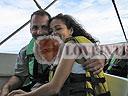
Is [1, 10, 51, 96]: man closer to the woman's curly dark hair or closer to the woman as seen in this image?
the woman's curly dark hair

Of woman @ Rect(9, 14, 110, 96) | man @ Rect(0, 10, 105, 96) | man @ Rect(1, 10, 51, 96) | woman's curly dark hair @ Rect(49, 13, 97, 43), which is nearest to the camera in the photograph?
woman @ Rect(9, 14, 110, 96)

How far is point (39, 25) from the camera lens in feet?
6.58

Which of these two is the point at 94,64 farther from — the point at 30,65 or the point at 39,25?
the point at 39,25

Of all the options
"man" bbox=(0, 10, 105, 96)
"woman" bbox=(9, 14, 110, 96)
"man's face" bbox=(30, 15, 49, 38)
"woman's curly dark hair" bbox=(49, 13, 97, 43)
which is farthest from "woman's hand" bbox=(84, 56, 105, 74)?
"man's face" bbox=(30, 15, 49, 38)

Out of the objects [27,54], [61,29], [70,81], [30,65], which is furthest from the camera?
[27,54]

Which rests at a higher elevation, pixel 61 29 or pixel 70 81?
pixel 61 29

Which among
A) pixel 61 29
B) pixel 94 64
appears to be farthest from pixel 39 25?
pixel 94 64

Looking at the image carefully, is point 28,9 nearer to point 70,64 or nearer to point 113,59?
point 113,59

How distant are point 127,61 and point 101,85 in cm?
136

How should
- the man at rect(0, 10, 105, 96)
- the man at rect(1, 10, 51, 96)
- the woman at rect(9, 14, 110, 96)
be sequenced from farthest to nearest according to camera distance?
the man at rect(1, 10, 51, 96), the man at rect(0, 10, 105, 96), the woman at rect(9, 14, 110, 96)

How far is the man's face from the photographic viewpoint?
1.98 meters

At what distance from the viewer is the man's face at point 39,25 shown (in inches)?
78.0

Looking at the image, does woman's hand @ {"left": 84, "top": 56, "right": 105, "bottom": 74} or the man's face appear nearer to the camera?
woman's hand @ {"left": 84, "top": 56, "right": 105, "bottom": 74}

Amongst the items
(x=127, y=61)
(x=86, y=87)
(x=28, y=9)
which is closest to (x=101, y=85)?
(x=86, y=87)
